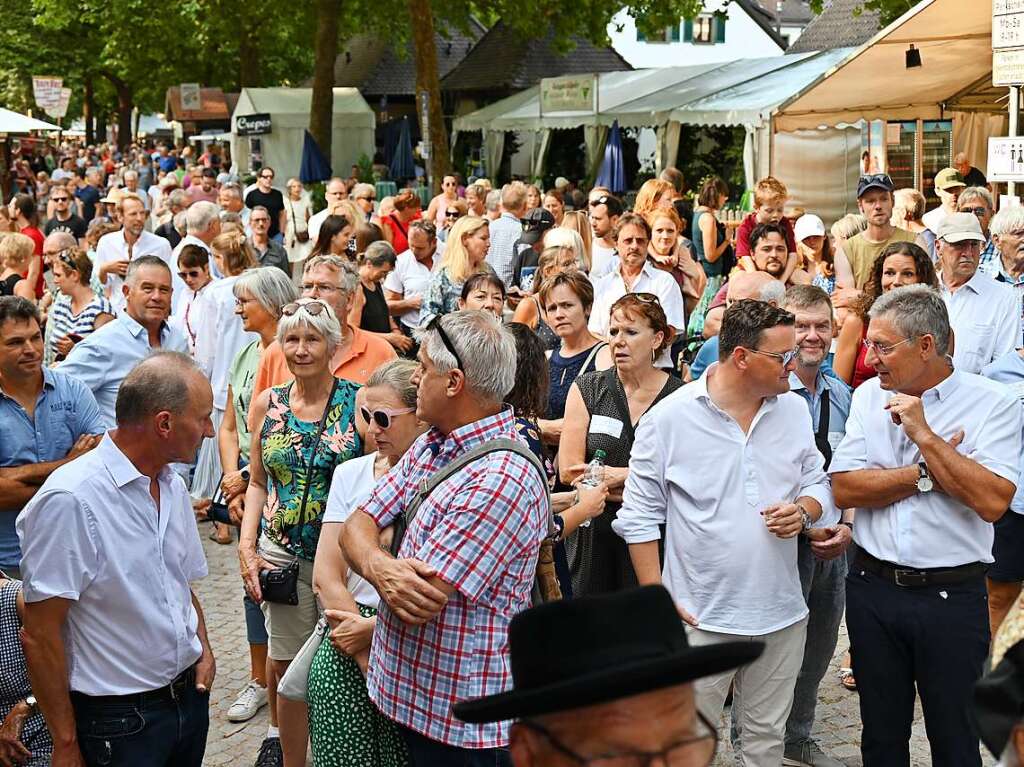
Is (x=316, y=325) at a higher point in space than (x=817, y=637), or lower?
higher

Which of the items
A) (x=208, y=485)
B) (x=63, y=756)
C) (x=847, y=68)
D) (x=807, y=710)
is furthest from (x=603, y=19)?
(x=63, y=756)

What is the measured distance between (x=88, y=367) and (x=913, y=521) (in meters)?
4.40

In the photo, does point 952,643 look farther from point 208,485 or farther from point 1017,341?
point 208,485

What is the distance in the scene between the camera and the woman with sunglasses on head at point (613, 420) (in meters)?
5.39

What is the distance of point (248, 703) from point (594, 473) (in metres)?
2.23

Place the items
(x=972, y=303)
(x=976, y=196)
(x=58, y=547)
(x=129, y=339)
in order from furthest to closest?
(x=976, y=196) → (x=129, y=339) → (x=972, y=303) → (x=58, y=547)

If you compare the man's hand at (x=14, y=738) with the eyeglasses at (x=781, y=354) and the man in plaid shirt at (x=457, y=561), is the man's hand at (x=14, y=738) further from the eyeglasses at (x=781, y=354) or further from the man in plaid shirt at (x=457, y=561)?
the eyeglasses at (x=781, y=354)

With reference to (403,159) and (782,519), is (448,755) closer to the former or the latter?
(782,519)

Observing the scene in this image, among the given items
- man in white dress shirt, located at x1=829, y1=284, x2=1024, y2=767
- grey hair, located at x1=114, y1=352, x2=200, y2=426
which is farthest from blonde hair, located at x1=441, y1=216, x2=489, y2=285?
grey hair, located at x1=114, y1=352, x2=200, y2=426

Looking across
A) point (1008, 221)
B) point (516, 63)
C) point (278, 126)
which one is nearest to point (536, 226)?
point (1008, 221)

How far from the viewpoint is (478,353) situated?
3.64m

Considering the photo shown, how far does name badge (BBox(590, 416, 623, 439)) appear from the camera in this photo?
539cm

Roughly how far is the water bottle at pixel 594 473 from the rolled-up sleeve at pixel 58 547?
1.95 metres

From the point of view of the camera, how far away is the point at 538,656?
2.28 metres
